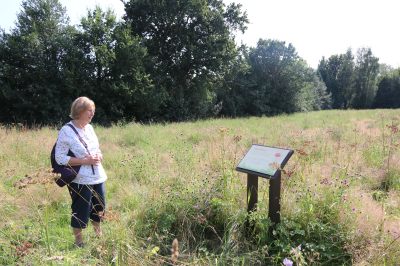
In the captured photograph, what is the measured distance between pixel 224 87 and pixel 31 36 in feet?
57.5

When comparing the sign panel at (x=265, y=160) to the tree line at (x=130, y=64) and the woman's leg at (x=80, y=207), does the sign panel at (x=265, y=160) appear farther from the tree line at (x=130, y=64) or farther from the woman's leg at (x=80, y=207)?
the tree line at (x=130, y=64)

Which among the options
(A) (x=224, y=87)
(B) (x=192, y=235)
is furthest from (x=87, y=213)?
(A) (x=224, y=87)

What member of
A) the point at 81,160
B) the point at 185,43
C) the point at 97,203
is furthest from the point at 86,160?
the point at 185,43

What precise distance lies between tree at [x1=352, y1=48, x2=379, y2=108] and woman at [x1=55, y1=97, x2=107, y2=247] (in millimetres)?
60711

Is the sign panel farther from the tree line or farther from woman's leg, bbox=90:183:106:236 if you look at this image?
the tree line

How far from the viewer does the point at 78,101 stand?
3.48 metres

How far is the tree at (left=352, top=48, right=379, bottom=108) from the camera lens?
186 feet

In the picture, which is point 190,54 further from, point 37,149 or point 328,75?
point 328,75

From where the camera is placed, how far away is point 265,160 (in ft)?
11.4

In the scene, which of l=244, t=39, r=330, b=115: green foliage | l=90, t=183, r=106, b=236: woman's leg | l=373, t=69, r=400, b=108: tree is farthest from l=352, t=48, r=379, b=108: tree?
l=90, t=183, r=106, b=236: woman's leg

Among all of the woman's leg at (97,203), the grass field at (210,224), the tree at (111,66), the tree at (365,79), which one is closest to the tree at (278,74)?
the tree at (111,66)

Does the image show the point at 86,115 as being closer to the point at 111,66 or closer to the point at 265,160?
the point at 265,160

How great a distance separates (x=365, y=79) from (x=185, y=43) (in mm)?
44016

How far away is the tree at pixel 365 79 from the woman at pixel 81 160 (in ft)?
199
